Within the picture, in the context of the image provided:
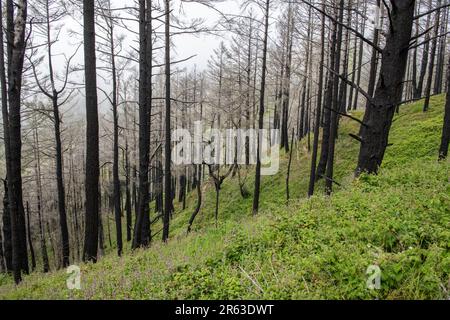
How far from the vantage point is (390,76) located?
4.29 metres

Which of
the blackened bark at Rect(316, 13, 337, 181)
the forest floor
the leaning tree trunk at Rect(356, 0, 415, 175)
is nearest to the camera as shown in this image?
the forest floor

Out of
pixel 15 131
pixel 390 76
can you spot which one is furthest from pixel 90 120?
pixel 390 76

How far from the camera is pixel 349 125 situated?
2158 centimetres

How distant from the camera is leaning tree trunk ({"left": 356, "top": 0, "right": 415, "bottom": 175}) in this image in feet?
13.6

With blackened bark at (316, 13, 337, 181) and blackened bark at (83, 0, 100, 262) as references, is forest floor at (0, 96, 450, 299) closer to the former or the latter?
blackened bark at (83, 0, 100, 262)

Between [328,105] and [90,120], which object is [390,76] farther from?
[328,105]

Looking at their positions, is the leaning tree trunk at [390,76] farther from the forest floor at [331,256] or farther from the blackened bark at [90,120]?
the blackened bark at [90,120]

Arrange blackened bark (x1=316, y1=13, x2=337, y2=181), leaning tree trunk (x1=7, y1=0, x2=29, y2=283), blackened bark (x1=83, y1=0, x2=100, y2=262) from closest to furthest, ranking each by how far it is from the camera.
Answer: blackened bark (x1=83, y1=0, x2=100, y2=262) → leaning tree trunk (x1=7, y1=0, x2=29, y2=283) → blackened bark (x1=316, y1=13, x2=337, y2=181)

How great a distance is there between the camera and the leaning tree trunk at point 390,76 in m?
4.14

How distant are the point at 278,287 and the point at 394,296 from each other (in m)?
0.99

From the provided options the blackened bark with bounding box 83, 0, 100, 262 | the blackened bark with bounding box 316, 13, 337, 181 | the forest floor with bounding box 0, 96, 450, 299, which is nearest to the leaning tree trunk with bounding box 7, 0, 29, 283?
the blackened bark with bounding box 83, 0, 100, 262

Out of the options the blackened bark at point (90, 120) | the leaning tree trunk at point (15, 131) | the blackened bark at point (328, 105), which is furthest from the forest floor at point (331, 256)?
the blackened bark at point (328, 105)

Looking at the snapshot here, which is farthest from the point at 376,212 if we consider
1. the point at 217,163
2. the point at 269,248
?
the point at 217,163
